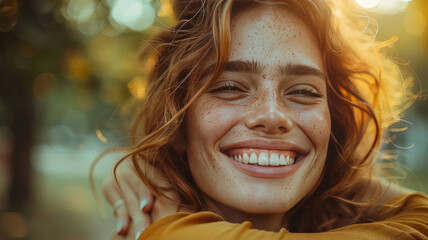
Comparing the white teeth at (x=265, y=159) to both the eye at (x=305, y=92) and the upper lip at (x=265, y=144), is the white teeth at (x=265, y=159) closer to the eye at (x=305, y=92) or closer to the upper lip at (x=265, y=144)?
the upper lip at (x=265, y=144)

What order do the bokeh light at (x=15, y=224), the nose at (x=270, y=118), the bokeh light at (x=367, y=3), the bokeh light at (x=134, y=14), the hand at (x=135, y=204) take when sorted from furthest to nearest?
the bokeh light at (x=15, y=224) < the bokeh light at (x=134, y=14) < the bokeh light at (x=367, y=3) < the hand at (x=135, y=204) < the nose at (x=270, y=118)

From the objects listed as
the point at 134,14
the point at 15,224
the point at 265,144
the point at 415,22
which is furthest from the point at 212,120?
the point at 415,22

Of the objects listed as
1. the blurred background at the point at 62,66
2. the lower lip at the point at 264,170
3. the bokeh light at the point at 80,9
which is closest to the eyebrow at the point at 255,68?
the lower lip at the point at 264,170

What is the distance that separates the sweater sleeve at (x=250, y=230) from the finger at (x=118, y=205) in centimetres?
54

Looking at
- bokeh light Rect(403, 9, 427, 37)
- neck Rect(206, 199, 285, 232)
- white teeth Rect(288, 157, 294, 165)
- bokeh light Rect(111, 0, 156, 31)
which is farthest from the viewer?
bokeh light Rect(403, 9, 427, 37)

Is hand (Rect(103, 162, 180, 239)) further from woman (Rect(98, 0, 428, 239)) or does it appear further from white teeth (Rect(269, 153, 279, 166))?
white teeth (Rect(269, 153, 279, 166))

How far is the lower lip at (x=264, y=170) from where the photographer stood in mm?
2111

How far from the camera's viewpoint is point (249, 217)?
2.28 m

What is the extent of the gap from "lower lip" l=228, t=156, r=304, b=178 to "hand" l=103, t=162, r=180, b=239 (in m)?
0.46

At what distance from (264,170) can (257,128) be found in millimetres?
209

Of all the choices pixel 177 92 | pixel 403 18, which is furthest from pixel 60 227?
pixel 403 18

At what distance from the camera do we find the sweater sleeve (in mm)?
1834

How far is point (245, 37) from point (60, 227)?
26.1 feet

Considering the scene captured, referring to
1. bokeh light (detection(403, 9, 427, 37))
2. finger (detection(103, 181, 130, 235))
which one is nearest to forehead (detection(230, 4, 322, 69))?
finger (detection(103, 181, 130, 235))
